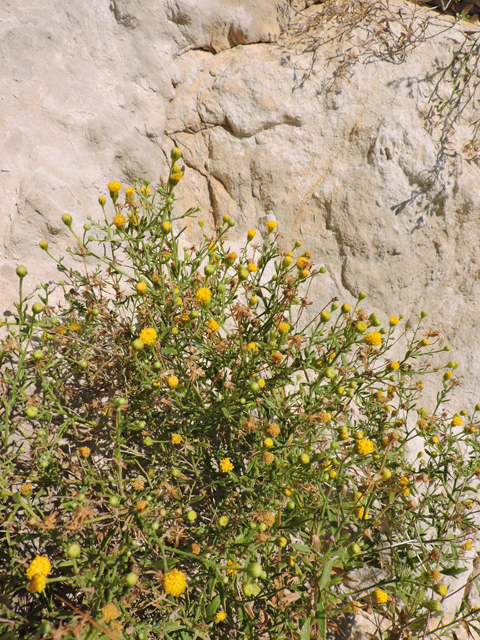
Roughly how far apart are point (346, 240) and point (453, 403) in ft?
5.50

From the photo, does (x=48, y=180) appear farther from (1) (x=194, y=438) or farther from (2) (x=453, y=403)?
(2) (x=453, y=403)

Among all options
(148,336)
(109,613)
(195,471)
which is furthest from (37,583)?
(148,336)

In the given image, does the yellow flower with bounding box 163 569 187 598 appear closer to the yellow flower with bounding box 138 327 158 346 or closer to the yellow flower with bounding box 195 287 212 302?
the yellow flower with bounding box 138 327 158 346

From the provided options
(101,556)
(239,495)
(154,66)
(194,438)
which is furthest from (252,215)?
(101,556)

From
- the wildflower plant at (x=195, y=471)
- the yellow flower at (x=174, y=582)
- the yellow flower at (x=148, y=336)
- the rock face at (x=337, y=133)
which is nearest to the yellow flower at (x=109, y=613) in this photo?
the wildflower plant at (x=195, y=471)

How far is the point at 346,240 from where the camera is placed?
344cm

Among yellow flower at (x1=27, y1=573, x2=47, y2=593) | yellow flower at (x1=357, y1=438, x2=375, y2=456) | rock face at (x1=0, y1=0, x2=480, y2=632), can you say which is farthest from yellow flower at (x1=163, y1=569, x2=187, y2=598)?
rock face at (x1=0, y1=0, x2=480, y2=632)

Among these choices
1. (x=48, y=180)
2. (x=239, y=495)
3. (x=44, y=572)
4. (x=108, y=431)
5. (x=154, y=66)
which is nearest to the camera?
(x=44, y=572)

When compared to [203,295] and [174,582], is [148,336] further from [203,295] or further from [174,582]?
[174,582]

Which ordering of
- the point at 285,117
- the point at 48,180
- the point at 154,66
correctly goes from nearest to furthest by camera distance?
the point at 48,180, the point at 154,66, the point at 285,117

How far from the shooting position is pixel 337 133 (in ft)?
11.1

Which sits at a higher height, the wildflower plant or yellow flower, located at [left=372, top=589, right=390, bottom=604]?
the wildflower plant

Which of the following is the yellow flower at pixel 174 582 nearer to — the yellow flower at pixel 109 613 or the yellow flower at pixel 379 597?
the yellow flower at pixel 109 613

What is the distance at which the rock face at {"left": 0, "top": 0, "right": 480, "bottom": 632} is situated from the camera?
10.7ft
